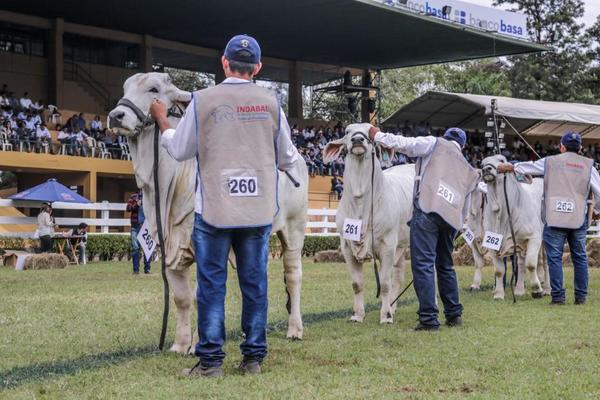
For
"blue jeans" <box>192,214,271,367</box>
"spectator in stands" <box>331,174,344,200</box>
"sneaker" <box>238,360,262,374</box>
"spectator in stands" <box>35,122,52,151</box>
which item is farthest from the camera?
"spectator in stands" <box>331,174,344,200</box>

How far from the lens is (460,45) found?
1688 inches

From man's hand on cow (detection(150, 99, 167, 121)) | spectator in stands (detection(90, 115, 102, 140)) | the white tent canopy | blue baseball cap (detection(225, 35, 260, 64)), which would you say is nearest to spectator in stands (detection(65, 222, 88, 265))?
spectator in stands (detection(90, 115, 102, 140))

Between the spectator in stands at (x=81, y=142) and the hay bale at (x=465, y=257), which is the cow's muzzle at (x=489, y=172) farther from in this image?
the spectator in stands at (x=81, y=142)

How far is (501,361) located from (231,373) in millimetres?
2186

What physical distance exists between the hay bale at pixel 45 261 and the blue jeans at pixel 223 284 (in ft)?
50.7

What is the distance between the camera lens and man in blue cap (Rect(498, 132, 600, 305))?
1218 cm

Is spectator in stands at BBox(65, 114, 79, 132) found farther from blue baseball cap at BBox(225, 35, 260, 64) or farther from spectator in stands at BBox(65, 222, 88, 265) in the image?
blue baseball cap at BBox(225, 35, 260, 64)

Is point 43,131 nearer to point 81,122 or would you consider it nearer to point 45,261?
point 81,122

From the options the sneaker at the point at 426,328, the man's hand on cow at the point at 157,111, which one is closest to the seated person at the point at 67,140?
the sneaker at the point at 426,328

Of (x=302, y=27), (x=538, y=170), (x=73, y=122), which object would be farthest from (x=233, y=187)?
(x=302, y=27)

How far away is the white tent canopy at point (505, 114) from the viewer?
113 feet

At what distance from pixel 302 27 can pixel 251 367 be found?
33529 mm

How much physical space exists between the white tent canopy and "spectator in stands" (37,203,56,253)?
17.3 meters

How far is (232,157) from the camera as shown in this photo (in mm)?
6441
